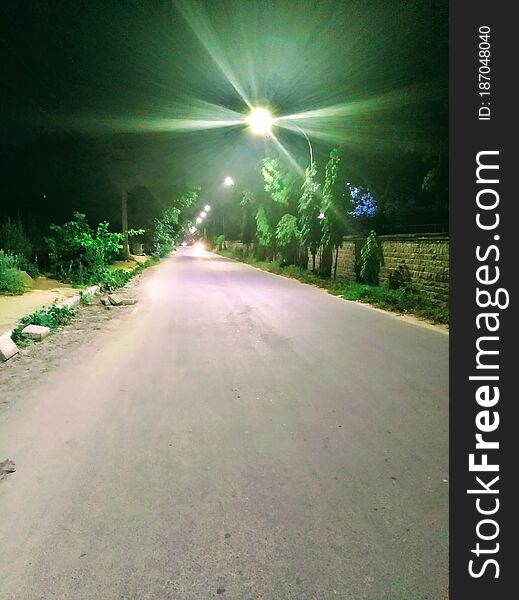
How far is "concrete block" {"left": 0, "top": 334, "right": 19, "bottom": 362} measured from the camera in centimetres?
581

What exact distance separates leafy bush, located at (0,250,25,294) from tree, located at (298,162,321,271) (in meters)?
11.1

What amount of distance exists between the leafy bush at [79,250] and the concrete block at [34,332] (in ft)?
23.7

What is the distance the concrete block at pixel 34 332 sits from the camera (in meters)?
6.90

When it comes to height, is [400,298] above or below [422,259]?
below

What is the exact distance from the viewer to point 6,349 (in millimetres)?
5898

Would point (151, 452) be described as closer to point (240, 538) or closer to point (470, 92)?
point (240, 538)

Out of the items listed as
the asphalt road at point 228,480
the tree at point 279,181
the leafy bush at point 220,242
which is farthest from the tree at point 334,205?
the leafy bush at point 220,242

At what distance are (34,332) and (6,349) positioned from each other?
41.6 inches

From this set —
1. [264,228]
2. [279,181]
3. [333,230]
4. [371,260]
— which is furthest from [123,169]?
[371,260]

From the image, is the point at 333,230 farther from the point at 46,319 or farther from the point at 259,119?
the point at 46,319

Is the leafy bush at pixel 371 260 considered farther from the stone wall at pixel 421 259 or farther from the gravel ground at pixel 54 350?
the gravel ground at pixel 54 350

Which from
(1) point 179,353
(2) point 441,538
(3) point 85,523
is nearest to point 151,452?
(3) point 85,523

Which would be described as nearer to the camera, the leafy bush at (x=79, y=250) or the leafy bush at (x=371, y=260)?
the leafy bush at (x=371, y=260)

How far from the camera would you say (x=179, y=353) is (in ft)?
20.6
